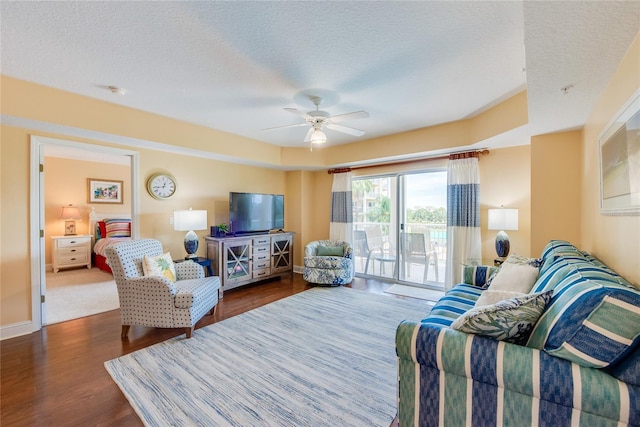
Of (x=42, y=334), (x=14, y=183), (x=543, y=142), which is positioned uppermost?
(x=543, y=142)

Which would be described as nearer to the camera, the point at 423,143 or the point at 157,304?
the point at 157,304

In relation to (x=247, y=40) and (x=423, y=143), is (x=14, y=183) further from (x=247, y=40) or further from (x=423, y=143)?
(x=423, y=143)

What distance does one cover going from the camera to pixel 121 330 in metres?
2.97

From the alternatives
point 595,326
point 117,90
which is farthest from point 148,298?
point 595,326

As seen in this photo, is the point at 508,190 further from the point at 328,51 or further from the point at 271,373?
the point at 271,373

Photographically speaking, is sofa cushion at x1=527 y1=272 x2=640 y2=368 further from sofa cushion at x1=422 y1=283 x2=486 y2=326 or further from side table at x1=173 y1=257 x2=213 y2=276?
side table at x1=173 y1=257 x2=213 y2=276

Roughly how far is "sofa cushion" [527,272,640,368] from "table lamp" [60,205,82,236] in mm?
7961

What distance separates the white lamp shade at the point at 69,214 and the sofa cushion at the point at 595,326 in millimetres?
7953

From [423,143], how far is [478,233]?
5.15 feet

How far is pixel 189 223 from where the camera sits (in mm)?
3898

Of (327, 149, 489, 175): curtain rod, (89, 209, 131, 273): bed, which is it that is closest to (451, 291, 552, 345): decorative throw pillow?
(327, 149, 489, 175): curtain rod

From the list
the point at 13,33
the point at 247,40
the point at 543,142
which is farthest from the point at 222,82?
the point at 543,142

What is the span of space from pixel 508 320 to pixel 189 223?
3887 mm

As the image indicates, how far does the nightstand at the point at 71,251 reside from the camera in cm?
547
